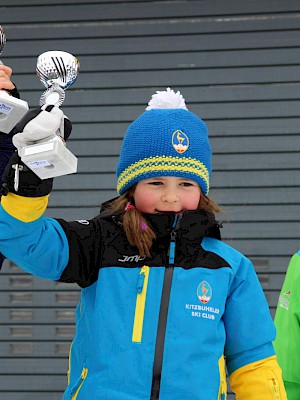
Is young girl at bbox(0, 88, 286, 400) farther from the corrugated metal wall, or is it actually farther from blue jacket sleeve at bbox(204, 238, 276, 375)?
the corrugated metal wall

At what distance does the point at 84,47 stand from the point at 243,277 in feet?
13.0

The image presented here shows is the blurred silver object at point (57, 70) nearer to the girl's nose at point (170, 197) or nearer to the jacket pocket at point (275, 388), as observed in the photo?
the girl's nose at point (170, 197)

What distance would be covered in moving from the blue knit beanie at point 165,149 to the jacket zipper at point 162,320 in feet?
0.78

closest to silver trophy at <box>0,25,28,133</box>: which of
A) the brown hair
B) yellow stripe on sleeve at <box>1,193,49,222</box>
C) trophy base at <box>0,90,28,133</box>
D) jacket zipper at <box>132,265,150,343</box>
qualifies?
trophy base at <box>0,90,28,133</box>

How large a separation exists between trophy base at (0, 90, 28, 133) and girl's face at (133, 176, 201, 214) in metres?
0.60

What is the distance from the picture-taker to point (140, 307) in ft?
8.21

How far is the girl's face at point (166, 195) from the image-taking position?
8.71 feet

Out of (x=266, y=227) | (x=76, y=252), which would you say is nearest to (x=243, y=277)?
(x=76, y=252)

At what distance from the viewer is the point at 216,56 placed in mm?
6137

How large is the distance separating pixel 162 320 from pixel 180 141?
67 centimetres

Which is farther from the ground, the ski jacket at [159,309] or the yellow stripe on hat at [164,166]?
the yellow stripe on hat at [164,166]

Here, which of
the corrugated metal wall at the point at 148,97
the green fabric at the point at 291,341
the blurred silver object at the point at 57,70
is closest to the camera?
the blurred silver object at the point at 57,70

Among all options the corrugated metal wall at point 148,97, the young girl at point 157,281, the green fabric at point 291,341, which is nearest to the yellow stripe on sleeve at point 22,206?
the young girl at point 157,281

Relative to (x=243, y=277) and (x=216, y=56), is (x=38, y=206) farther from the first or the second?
(x=216, y=56)
